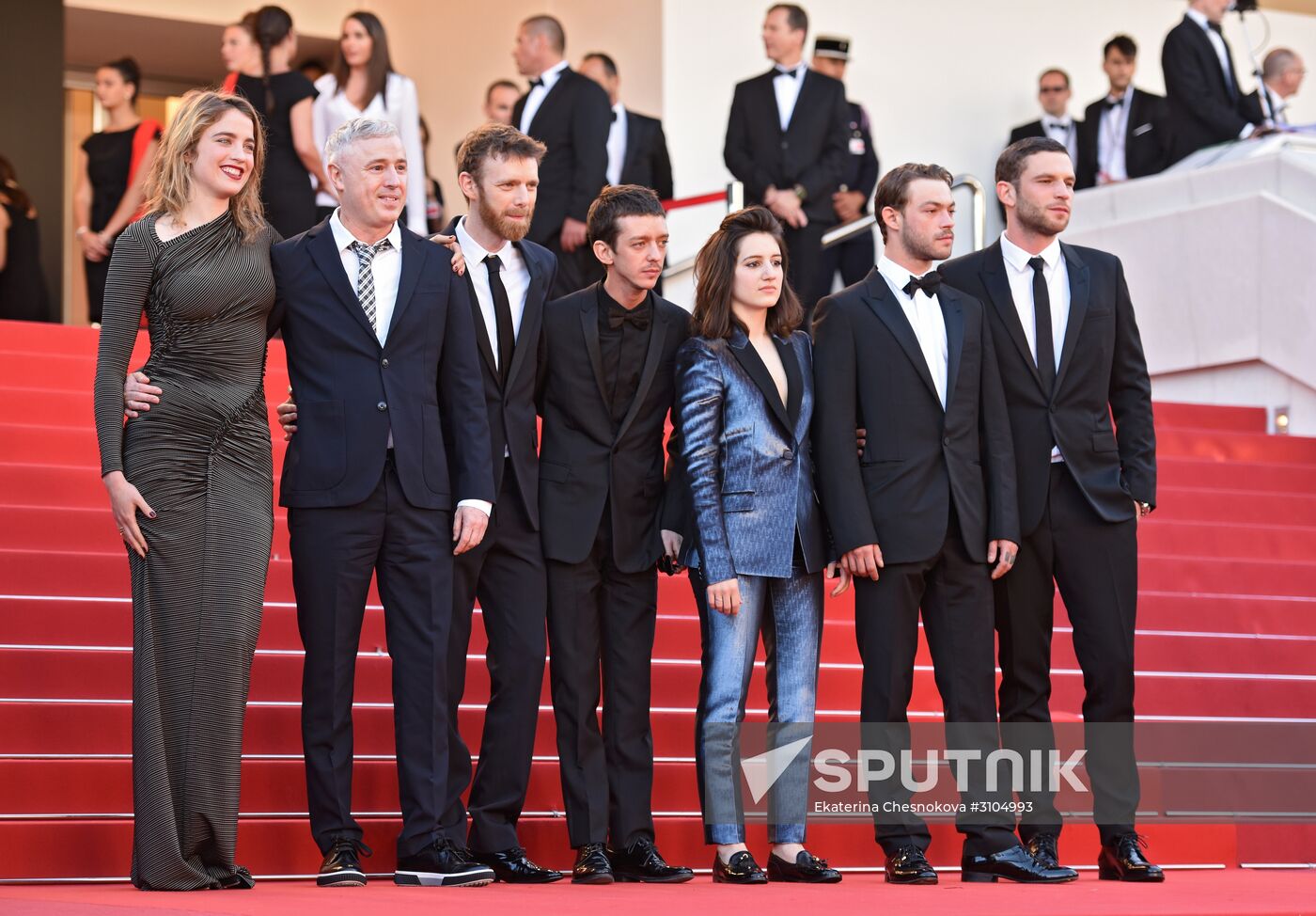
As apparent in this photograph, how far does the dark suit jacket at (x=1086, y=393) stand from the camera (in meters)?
4.94

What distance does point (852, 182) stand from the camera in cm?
1109

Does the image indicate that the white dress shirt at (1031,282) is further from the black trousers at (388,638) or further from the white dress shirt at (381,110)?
the white dress shirt at (381,110)

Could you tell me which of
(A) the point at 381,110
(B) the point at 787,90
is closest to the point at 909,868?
(A) the point at 381,110

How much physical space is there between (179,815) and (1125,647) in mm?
2530

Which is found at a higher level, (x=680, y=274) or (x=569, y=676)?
(x=680, y=274)

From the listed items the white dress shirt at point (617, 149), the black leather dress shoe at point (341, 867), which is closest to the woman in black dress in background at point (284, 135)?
the white dress shirt at point (617, 149)

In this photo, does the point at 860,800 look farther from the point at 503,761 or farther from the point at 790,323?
the point at 790,323

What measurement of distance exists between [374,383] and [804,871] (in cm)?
167

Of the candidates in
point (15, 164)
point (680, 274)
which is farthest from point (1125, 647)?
point (15, 164)

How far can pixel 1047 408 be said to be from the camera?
4.99 metres

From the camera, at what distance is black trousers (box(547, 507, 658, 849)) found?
4.72m

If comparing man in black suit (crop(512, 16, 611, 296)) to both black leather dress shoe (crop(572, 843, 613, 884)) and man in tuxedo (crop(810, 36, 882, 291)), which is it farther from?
black leather dress shoe (crop(572, 843, 613, 884))

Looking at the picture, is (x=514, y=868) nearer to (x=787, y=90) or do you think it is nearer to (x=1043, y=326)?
(x=1043, y=326)

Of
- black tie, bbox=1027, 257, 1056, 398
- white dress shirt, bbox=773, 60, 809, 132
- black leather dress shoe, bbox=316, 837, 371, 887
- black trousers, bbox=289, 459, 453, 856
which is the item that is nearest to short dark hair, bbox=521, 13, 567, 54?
white dress shirt, bbox=773, 60, 809, 132
